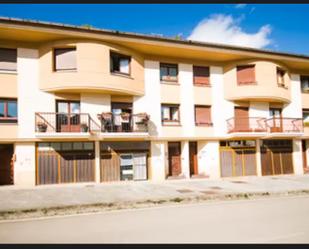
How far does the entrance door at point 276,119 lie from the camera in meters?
21.9

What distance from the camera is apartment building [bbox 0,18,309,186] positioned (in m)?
16.8

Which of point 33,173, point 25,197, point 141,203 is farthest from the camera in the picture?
point 33,173

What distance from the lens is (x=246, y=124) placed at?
2162 cm

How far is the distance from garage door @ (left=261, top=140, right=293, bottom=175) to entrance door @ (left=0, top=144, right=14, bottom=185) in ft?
56.2

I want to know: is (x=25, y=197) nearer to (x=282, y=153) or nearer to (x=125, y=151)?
(x=125, y=151)

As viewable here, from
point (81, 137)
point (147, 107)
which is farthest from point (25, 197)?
point (147, 107)

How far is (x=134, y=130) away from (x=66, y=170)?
184 inches

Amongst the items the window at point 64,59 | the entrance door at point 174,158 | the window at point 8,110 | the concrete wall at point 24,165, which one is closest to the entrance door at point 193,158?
the entrance door at point 174,158

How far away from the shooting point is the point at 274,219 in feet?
25.5

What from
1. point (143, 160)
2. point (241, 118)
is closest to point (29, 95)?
point (143, 160)

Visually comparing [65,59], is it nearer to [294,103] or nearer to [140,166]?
[140,166]

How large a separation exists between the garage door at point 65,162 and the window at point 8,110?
2.13m

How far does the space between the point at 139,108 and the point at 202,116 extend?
4746 millimetres

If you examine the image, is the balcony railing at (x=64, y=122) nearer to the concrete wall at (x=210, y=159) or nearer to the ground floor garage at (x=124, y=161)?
the ground floor garage at (x=124, y=161)
